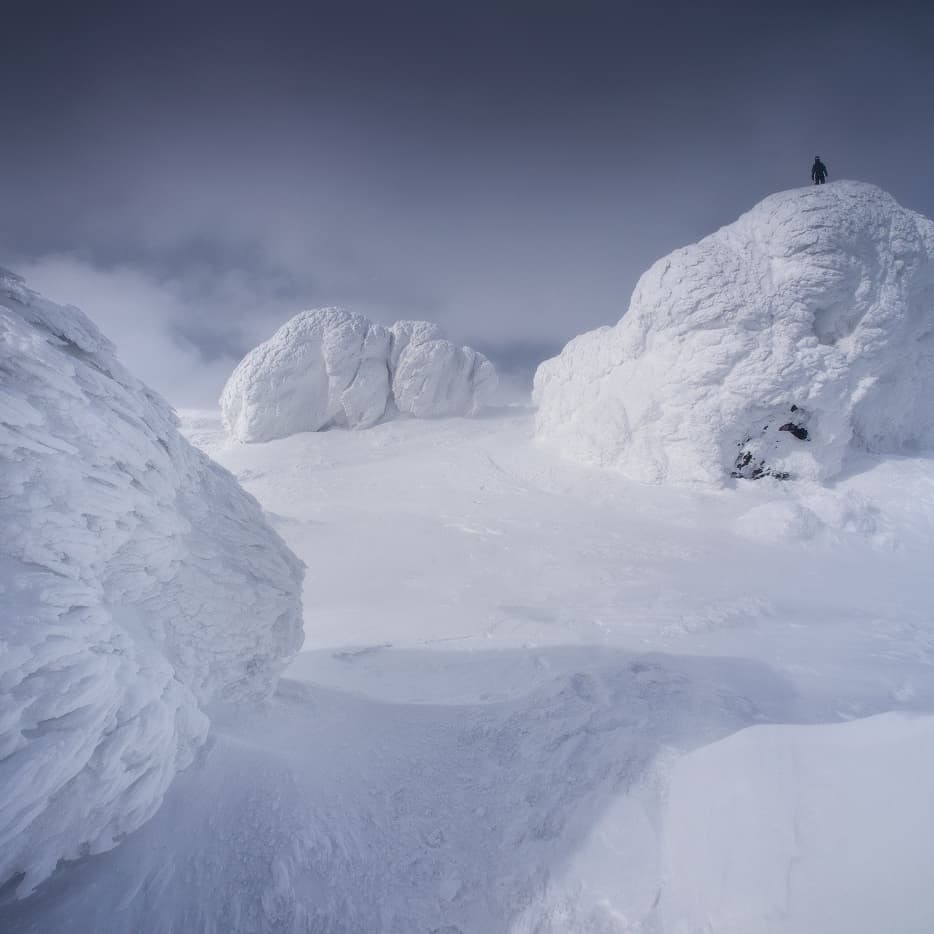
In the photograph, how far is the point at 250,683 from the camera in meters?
3.53

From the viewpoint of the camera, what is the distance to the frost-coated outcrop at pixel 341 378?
69.2 ft

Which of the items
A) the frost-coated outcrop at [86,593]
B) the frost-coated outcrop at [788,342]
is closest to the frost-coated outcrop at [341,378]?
the frost-coated outcrop at [788,342]

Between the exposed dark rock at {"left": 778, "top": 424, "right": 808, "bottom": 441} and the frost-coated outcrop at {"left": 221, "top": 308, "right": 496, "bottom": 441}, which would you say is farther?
the frost-coated outcrop at {"left": 221, "top": 308, "right": 496, "bottom": 441}

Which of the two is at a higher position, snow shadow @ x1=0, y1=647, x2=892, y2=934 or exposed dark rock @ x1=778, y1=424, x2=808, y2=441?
exposed dark rock @ x1=778, y1=424, x2=808, y2=441

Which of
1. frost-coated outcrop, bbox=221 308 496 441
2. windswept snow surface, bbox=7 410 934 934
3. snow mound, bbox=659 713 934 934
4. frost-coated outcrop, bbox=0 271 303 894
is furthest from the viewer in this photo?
frost-coated outcrop, bbox=221 308 496 441

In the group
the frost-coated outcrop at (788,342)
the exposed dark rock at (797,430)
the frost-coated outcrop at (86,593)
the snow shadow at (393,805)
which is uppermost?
the frost-coated outcrop at (788,342)

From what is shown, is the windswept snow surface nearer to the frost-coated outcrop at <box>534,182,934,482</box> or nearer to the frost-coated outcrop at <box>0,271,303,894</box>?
the frost-coated outcrop at <box>0,271,303,894</box>

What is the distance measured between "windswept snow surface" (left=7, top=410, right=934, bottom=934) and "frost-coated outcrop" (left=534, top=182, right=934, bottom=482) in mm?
6353

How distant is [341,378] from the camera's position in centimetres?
2211

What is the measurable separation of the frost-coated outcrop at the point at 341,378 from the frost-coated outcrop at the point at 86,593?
1985 centimetres

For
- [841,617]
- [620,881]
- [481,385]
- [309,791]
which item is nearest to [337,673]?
[309,791]

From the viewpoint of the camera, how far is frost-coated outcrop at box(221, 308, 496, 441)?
2109 centimetres

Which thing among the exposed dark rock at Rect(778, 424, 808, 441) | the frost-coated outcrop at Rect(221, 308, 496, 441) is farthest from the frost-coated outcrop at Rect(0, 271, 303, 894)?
the frost-coated outcrop at Rect(221, 308, 496, 441)

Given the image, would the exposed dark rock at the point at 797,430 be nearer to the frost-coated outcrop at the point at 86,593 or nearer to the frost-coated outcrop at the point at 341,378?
the frost-coated outcrop at the point at 341,378
